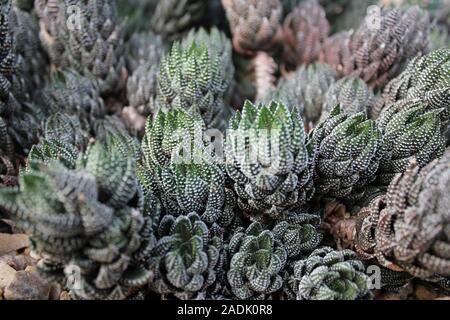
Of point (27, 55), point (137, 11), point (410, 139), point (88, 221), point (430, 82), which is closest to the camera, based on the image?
point (88, 221)

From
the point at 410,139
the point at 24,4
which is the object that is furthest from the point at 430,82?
the point at 24,4

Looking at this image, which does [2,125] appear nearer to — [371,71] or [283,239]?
[283,239]

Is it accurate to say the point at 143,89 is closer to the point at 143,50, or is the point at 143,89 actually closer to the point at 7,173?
the point at 143,50

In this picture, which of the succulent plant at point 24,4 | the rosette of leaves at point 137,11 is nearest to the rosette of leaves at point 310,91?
the rosette of leaves at point 137,11

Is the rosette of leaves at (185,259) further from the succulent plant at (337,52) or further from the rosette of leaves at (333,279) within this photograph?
Result: the succulent plant at (337,52)

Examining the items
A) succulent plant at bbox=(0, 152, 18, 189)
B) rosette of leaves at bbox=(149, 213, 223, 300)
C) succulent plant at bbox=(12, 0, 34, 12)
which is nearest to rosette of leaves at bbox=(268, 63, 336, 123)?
rosette of leaves at bbox=(149, 213, 223, 300)

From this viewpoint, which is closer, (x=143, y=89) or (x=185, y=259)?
(x=185, y=259)

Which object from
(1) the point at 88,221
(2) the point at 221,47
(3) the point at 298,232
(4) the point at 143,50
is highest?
(2) the point at 221,47

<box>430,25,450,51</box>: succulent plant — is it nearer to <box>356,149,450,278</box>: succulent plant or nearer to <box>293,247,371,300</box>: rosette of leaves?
<box>356,149,450,278</box>: succulent plant
